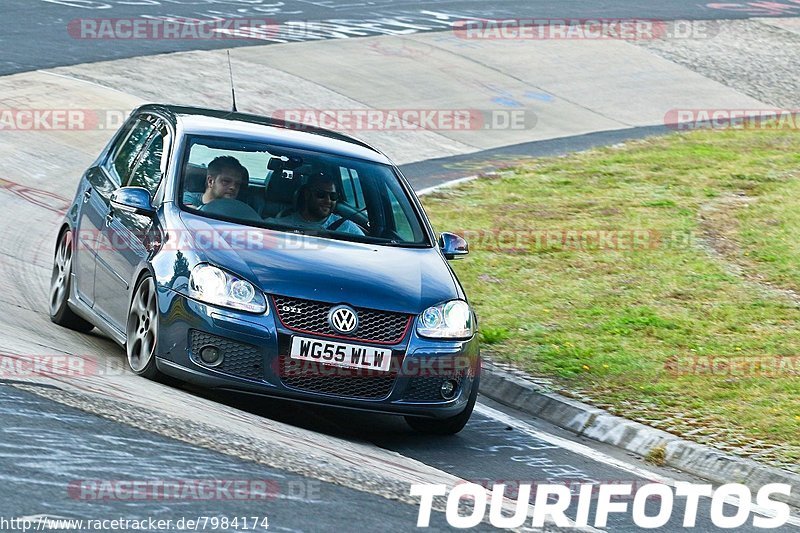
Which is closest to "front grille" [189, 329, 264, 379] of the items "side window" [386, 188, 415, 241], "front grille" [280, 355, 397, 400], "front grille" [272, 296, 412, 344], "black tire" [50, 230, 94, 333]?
"front grille" [280, 355, 397, 400]

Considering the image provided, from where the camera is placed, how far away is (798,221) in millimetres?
14812

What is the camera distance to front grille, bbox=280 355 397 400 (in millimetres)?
7367

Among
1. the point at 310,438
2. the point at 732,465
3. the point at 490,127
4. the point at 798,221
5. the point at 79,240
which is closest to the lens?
the point at 310,438

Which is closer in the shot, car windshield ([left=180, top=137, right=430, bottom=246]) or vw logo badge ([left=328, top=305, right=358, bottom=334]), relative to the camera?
vw logo badge ([left=328, top=305, right=358, bottom=334])

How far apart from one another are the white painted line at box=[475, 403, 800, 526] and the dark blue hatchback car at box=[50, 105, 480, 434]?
621 millimetres

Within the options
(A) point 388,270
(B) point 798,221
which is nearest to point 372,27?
(B) point 798,221

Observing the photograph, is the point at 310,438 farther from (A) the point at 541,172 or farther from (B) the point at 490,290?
(A) the point at 541,172

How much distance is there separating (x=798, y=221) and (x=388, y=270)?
8184 mm

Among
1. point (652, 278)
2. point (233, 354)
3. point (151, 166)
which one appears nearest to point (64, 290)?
point (151, 166)

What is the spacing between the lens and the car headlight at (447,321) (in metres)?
7.66

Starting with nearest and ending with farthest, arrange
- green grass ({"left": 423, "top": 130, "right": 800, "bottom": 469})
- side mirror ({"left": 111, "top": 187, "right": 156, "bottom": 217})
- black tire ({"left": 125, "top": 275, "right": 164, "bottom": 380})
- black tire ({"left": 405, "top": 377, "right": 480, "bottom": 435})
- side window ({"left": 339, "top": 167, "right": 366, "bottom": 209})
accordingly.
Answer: black tire ({"left": 125, "top": 275, "right": 164, "bottom": 380})
black tire ({"left": 405, "top": 377, "right": 480, "bottom": 435})
side mirror ({"left": 111, "top": 187, "right": 156, "bottom": 217})
side window ({"left": 339, "top": 167, "right": 366, "bottom": 209})
green grass ({"left": 423, "top": 130, "right": 800, "bottom": 469})

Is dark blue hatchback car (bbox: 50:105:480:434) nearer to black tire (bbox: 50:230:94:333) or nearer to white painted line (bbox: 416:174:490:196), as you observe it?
black tire (bbox: 50:230:94:333)

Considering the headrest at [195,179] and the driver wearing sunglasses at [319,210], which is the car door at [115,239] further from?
the driver wearing sunglasses at [319,210]

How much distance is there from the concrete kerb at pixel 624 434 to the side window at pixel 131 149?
2.78 meters
